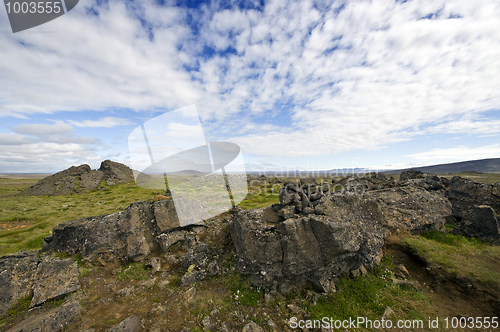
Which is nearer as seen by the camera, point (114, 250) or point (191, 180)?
point (114, 250)

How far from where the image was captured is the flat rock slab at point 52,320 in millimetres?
7211

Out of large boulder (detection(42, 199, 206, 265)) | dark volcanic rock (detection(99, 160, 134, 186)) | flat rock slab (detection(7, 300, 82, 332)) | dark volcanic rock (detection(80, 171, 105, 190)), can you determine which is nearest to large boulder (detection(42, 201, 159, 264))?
large boulder (detection(42, 199, 206, 265))

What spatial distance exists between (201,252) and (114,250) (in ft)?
18.7

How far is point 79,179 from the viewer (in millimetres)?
48969

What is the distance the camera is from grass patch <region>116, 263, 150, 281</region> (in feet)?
35.6

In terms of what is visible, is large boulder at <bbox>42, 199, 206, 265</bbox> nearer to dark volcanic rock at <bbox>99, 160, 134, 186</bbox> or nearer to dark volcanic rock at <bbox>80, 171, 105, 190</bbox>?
dark volcanic rock at <bbox>80, 171, 105, 190</bbox>

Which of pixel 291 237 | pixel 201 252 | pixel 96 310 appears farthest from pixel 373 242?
pixel 96 310

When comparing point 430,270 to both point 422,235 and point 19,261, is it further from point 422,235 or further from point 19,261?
point 19,261

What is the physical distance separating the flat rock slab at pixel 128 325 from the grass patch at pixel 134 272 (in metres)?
3.07

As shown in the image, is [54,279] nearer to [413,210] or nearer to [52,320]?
[52,320]

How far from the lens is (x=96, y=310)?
8477mm

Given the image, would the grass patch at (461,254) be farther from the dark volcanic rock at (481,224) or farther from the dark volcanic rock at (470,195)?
Answer: the dark volcanic rock at (470,195)

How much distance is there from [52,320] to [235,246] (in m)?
8.53

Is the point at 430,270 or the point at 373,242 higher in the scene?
the point at 373,242
